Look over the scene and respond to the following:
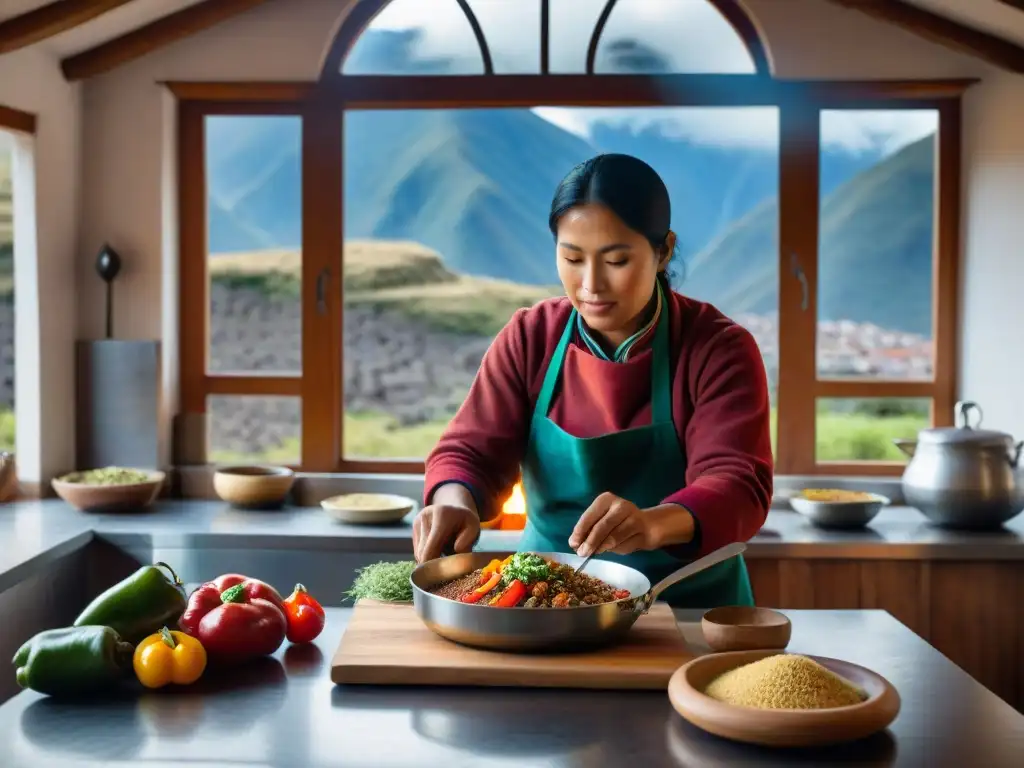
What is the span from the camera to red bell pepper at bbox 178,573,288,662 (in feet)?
5.75

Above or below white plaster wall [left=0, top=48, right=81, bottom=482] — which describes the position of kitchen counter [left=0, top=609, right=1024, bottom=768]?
below

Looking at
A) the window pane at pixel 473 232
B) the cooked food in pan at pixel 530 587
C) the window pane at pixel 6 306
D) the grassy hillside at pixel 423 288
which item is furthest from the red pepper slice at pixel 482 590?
the window pane at pixel 6 306

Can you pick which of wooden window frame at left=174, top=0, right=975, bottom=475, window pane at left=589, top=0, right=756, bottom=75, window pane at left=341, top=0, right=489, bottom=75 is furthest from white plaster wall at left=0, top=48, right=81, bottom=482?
window pane at left=589, top=0, right=756, bottom=75

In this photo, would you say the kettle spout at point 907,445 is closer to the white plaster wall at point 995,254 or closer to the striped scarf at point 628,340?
the white plaster wall at point 995,254

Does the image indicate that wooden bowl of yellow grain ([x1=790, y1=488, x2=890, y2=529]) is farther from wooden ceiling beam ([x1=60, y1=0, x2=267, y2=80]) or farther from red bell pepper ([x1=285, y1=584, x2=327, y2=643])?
wooden ceiling beam ([x1=60, y1=0, x2=267, y2=80])

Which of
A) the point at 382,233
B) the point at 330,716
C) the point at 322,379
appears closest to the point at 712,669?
the point at 330,716

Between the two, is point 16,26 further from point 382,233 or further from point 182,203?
point 382,233

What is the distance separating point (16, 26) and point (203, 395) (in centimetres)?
150

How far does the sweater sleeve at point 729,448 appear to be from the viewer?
196cm

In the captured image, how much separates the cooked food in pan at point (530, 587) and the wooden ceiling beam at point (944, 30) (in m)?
2.85

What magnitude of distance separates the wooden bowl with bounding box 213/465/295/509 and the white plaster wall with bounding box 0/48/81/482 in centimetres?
65

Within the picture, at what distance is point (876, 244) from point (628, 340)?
2.70 metres

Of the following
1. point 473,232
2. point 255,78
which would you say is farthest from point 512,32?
point 473,232

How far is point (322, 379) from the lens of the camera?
4.32 meters
